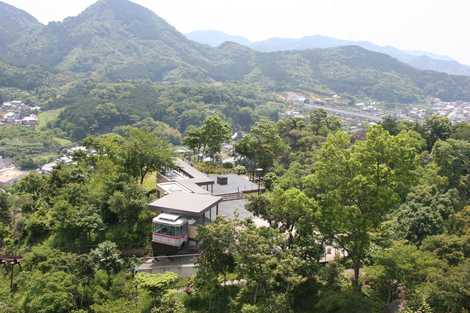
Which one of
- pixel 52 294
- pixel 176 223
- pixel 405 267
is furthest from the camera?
pixel 176 223

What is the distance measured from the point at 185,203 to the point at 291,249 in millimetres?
6328

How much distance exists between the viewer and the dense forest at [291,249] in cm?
1367

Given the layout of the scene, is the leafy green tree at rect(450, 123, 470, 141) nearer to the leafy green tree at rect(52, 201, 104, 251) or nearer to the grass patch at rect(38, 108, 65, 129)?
the leafy green tree at rect(52, 201, 104, 251)

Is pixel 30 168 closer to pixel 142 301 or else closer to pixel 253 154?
pixel 253 154

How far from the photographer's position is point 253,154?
30.7 meters

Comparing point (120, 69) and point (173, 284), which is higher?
point (120, 69)

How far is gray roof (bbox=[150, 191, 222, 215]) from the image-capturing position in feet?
59.8

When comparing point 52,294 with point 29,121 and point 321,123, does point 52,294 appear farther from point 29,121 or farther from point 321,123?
point 29,121

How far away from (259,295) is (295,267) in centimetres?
187

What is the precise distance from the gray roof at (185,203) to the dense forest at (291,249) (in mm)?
1361

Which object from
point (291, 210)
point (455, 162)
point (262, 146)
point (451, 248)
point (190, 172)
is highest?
point (262, 146)

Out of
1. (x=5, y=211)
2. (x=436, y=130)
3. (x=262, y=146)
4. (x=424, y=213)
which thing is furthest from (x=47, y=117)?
(x=424, y=213)

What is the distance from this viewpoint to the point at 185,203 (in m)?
19.0

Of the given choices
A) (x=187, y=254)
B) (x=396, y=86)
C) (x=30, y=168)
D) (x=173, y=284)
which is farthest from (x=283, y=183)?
(x=396, y=86)
